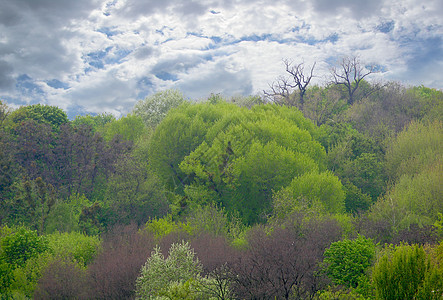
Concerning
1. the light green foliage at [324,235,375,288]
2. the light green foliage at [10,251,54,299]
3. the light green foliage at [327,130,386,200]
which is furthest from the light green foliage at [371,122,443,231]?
the light green foliage at [10,251,54,299]

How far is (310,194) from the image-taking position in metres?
40.3

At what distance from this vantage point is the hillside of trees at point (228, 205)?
25406 mm

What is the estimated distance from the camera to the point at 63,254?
112 ft

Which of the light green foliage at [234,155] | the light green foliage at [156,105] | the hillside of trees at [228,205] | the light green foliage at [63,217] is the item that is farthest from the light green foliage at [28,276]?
the light green foliage at [156,105]

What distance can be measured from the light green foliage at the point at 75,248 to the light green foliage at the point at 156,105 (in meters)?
43.0

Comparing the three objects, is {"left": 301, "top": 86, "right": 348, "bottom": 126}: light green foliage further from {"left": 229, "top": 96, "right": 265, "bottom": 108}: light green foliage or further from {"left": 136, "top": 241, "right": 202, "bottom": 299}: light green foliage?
{"left": 136, "top": 241, "right": 202, "bottom": 299}: light green foliage

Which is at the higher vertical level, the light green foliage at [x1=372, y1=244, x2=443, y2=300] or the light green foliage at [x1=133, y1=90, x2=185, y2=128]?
the light green foliage at [x1=133, y1=90, x2=185, y2=128]

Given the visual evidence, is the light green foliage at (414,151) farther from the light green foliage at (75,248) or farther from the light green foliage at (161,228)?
the light green foliage at (75,248)

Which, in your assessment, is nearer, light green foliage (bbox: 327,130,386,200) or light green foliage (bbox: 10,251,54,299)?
light green foliage (bbox: 10,251,54,299)

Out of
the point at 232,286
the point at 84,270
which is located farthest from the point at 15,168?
the point at 232,286

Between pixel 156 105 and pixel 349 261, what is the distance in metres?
61.7

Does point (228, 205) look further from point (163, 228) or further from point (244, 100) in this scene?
point (244, 100)

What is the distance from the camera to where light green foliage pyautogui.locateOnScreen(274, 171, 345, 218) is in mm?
38156

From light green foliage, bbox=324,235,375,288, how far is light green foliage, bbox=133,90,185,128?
184 feet
